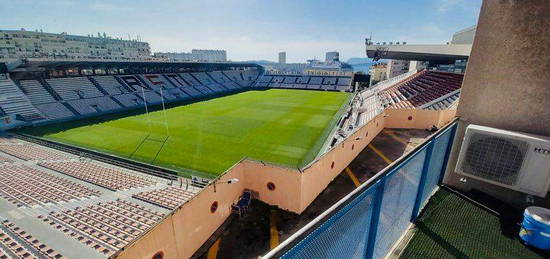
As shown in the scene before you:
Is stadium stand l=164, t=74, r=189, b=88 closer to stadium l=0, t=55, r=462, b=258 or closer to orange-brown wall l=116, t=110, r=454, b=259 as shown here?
stadium l=0, t=55, r=462, b=258

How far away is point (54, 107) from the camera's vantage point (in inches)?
1166

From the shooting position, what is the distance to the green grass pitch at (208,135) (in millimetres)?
17242

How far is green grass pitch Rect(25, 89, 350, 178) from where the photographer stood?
17242 millimetres

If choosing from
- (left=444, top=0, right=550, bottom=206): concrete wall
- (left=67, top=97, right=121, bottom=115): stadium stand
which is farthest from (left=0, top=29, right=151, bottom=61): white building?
(left=444, top=0, right=550, bottom=206): concrete wall

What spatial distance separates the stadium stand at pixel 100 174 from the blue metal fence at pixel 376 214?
39.7 feet

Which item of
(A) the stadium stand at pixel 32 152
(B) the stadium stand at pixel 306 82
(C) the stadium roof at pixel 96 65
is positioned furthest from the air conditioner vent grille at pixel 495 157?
(B) the stadium stand at pixel 306 82

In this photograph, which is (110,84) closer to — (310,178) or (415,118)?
(310,178)

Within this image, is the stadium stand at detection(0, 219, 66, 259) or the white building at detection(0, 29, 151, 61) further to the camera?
the white building at detection(0, 29, 151, 61)

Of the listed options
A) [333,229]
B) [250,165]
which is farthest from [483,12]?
[250,165]

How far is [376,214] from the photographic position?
314cm

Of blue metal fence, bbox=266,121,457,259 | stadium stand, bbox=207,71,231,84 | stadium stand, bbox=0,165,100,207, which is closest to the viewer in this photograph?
blue metal fence, bbox=266,121,457,259

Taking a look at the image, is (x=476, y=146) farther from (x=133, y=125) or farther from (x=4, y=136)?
(x=4, y=136)

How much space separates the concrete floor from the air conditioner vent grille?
19.5 ft

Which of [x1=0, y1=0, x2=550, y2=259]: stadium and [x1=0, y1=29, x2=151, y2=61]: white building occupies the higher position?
[x1=0, y1=29, x2=151, y2=61]: white building
